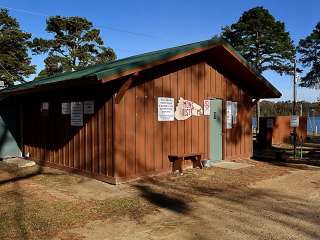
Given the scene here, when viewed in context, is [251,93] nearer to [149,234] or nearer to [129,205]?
[129,205]

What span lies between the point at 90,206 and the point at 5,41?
35453mm

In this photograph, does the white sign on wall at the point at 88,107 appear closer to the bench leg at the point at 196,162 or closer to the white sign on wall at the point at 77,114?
the white sign on wall at the point at 77,114

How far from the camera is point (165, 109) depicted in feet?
36.0

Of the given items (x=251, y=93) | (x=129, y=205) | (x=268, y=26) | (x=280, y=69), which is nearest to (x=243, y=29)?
(x=268, y=26)

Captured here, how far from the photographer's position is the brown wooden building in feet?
31.4

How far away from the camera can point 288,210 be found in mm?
7340

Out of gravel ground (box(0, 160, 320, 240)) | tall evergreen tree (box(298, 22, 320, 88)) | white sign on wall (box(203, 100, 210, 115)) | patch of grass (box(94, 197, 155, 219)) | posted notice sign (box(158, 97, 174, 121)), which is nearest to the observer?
gravel ground (box(0, 160, 320, 240))

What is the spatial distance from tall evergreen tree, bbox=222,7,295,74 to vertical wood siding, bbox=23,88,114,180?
24242 millimetres

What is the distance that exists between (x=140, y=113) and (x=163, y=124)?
98 centimetres

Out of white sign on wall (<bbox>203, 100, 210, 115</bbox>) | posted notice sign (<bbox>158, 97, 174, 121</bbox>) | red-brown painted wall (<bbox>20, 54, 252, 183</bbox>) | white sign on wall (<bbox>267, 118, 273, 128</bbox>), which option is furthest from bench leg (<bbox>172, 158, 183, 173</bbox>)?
white sign on wall (<bbox>267, 118, 273, 128</bbox>)

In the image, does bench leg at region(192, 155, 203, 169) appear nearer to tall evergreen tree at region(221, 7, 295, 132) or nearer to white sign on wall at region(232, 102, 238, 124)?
white sign on wall at region(232, 102, 238, 124)

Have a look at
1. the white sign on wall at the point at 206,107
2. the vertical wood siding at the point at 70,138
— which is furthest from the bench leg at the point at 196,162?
the vertical wood siding at the point at 70,138

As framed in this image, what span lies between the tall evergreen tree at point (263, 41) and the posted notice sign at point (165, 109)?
2446 centimetres

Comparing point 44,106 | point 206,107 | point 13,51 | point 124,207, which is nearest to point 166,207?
point 124,207
